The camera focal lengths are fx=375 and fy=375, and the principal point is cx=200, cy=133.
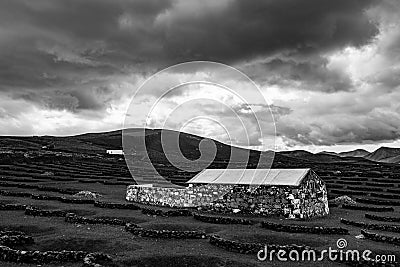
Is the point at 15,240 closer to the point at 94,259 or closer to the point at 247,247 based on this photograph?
the point at 94,259

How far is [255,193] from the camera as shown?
32.9 metres

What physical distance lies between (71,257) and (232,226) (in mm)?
12644

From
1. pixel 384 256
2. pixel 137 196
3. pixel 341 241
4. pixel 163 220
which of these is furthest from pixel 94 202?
pixel 384 256

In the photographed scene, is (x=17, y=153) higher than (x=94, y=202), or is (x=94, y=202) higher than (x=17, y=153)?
(x=17, y=153)

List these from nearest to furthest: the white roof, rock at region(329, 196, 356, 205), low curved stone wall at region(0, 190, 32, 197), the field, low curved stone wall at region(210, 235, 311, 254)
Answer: the field → low curved stone wall at region(210, 235, 311, 254) → the white roof → low curved stone wall at region(0, 190, 32, 197) → rock at region(329, 196, 356, 205)

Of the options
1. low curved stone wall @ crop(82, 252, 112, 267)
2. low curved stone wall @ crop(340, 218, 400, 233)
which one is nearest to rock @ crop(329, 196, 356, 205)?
low curved stone wall @ crop(340, 218, 400, 233)

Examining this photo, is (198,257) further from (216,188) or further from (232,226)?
(216,188)

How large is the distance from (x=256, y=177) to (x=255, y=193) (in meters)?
1.90

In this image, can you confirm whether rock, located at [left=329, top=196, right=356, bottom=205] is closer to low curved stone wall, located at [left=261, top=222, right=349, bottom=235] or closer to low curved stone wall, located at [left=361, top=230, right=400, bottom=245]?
low curved stone wall, located at [left=261, top=222, right=349, bottom=235]

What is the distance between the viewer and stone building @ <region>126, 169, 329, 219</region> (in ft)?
104

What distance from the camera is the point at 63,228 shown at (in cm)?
2497

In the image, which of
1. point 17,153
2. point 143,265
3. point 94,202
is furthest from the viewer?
point 17,153

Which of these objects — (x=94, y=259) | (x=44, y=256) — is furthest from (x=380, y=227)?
(x=44, y=256)

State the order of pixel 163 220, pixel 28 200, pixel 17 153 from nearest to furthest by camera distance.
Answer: pixel 163 220 → pixel 28 200 → pixel 17 153
